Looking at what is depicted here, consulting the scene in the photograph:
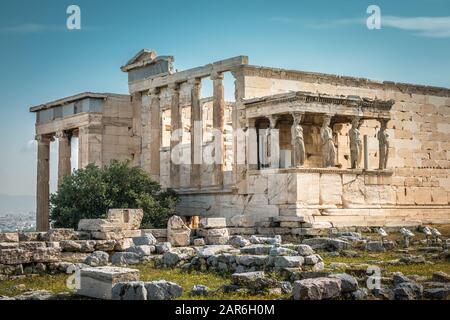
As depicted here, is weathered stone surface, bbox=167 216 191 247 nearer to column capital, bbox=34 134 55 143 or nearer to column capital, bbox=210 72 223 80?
column capital, bbox=210 72 223 80

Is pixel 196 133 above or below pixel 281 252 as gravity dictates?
above

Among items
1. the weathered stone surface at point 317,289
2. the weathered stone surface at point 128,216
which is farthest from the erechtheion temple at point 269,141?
the weathered stone surface at point 317,289

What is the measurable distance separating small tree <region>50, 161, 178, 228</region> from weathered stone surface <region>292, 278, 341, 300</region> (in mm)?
12960

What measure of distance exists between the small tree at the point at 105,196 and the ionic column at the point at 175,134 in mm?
2020

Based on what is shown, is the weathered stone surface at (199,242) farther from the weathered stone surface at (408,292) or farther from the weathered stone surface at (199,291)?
the weathered stone surface at (408,292)

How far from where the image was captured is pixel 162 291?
961 centimetres

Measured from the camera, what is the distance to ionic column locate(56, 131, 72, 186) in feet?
91.2

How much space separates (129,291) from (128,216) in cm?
860

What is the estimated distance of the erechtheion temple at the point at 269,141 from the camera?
21.0 m

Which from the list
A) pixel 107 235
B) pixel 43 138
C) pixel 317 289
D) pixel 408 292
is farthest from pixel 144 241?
pixel 43 138

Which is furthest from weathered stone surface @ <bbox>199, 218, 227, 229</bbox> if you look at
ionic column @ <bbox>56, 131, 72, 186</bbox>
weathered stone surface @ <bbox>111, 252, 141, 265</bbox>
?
ionic column @ <bbox>56, 131, 72, 186</bbox>

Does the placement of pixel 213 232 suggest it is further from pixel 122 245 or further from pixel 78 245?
pixel 78 245

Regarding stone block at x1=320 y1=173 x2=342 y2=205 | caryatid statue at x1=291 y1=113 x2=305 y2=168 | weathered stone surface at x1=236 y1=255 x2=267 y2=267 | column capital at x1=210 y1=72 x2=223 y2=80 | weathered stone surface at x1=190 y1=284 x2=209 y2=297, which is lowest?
weathered stone surface at x1=190 y1=284 x2=209 y2=297
